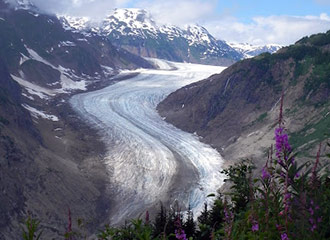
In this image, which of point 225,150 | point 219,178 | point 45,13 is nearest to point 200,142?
point 225,150

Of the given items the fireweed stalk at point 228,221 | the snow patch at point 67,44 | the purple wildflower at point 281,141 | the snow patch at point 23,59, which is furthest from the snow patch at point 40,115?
the snow patch at point 67,44

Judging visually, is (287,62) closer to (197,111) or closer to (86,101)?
(197,111)

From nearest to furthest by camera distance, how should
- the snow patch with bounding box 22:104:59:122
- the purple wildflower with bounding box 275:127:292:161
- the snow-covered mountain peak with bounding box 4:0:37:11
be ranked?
1. the purple wildflower with bounding box 275:127:292:161
2. the snow patch with bounding box 22:104:59:122
3. the snow-covered mountain peak with bounding box 4:0:37:11

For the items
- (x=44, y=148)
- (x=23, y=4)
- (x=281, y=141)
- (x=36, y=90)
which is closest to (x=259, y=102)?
(x=44, y=148)

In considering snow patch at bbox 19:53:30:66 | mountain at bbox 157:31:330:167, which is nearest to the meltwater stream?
mountain at bbox 157:31:330:167

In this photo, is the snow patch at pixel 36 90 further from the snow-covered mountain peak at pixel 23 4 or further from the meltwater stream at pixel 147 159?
the snow-covered mountain peak at pixel 23 4

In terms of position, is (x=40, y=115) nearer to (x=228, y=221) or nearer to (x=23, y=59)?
(x=23, y=59)

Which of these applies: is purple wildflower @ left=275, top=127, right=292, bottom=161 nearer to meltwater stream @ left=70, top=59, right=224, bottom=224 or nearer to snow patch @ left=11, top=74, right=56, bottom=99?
meltwater stream @ left=70, top=59, right=224, bottom=224
